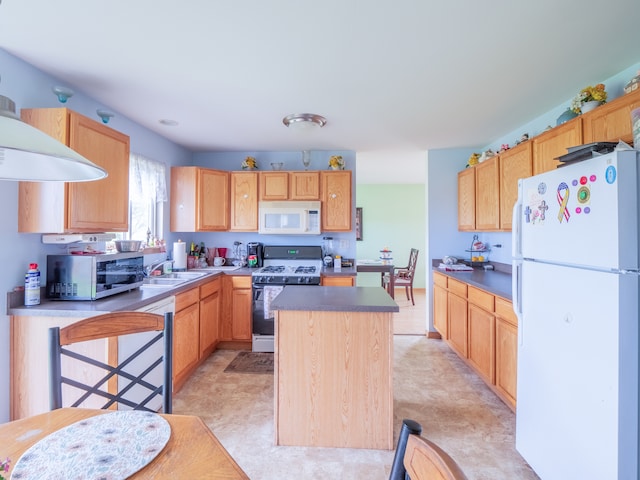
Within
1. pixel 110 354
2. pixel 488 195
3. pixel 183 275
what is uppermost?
pixel 488 195

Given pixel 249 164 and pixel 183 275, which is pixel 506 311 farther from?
pixel 249 164

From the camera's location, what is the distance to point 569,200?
144 centimetres

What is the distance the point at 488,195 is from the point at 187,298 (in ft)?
10.1

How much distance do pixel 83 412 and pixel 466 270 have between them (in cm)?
345

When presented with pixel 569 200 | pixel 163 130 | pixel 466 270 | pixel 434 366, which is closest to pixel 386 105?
pixel 569 200

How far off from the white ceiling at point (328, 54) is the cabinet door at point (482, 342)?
177cm

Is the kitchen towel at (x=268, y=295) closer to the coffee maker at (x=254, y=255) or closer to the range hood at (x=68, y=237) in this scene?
the coffee maker at (x=254, y=255)

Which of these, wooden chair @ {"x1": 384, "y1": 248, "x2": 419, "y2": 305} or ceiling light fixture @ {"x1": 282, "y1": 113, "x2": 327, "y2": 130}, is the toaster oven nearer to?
ceiling light fixture @ {"x1": 282, "y1": 113, "x2": 327, "y2": 130}

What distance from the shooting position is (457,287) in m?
3.16

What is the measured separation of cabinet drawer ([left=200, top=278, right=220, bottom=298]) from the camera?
120 inches

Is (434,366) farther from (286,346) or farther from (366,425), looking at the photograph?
(286,346)

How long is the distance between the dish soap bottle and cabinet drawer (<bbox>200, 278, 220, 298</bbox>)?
127cm

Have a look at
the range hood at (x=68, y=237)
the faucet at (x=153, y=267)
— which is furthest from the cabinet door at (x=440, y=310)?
the range hood at (x=68, y=237)

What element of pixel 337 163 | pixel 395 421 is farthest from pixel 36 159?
pixel 337 163
